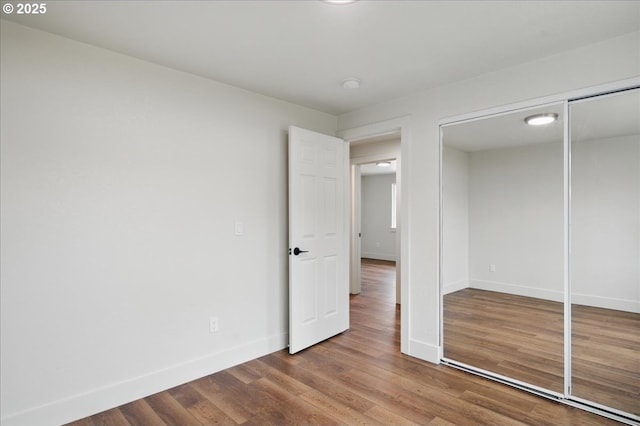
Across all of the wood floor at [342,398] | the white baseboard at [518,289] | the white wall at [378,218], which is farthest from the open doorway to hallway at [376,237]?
the white baseboard at [518,289]

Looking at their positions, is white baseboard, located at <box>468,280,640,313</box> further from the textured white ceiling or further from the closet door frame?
the textured white ceiling

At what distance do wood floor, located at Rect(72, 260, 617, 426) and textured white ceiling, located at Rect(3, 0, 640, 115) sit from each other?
7.99 feet

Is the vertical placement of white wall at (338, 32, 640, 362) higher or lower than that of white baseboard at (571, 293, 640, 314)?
higher

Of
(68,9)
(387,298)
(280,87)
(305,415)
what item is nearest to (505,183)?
(280,87)

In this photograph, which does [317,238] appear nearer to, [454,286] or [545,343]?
[454,286]

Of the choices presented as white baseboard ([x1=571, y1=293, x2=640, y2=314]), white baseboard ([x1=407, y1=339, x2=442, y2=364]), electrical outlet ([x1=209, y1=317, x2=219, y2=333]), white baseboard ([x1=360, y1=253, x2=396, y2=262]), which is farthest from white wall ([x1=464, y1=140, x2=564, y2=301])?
white baseboard ([x1=360, y1=253, x2=396, y2=262])

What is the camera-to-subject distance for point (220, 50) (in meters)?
2.37

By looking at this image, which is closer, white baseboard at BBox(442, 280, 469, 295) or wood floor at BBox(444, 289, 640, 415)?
wood floor at BBox(444, 289, 640, 415)

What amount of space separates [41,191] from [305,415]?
219cm

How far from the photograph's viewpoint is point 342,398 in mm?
2484

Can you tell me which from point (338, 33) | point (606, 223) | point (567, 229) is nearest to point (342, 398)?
point (567, 229)

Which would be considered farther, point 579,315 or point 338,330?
point 338,330

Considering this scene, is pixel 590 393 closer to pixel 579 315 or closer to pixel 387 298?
pixel 579 315

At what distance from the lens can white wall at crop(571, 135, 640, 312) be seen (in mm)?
2330
